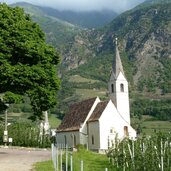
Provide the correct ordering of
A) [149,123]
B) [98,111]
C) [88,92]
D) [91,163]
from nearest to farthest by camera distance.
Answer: [91,163] → [98,111] → [149,123] → [88,92]

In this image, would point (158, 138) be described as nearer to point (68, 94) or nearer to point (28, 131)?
point (28, 131)

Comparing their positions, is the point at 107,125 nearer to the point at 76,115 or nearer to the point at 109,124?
the point at 109,124

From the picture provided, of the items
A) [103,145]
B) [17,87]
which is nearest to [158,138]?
[17,87]

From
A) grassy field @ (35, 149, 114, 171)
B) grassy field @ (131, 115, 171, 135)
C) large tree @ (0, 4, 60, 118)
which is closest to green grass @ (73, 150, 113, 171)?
grassy field @ (35, 149, 114, 171)

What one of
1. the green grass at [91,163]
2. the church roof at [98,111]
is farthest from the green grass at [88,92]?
the green grass at [91,163]

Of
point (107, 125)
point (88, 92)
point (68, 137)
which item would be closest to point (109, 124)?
point (107, 125)

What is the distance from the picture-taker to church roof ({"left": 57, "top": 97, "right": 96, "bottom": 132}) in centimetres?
6800

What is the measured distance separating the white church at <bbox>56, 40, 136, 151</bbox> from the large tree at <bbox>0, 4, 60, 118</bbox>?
29488mm

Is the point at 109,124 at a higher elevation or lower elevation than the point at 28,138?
higher

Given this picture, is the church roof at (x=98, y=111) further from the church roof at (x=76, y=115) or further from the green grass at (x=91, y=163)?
the green grass at (x=91, y=163)

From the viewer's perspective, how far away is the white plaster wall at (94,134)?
206 feet

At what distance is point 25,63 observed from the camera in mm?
29719

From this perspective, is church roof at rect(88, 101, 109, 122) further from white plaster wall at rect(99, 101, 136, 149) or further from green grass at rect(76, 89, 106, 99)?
green grass at rect(76, 89, 106, 99)

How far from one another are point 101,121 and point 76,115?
30.7ft
